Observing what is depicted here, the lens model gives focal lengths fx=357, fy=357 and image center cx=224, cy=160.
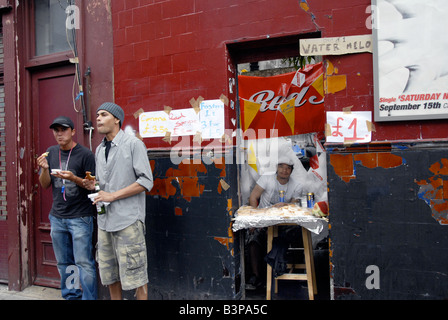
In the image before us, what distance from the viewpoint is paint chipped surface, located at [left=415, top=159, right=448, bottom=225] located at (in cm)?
332

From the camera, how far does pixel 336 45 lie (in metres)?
3.64

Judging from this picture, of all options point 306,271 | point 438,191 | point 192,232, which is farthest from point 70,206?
point 438,191

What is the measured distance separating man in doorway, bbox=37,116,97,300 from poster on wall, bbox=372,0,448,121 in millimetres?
3344

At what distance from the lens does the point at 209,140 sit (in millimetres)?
4172

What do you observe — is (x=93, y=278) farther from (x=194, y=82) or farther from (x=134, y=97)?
(x=194, y=82)

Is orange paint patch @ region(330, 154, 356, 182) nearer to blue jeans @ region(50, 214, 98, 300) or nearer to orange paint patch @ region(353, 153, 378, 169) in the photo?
orange paint patch @ region(353, 153, 378, 169)

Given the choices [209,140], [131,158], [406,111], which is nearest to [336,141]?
[406,111]

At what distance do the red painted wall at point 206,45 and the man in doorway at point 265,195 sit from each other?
1323mm

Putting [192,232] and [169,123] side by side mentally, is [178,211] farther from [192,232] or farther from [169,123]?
[169,123]

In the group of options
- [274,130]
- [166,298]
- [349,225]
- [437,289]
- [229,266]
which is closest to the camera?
[437,289]

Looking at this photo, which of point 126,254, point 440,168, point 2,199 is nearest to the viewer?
point 440,168

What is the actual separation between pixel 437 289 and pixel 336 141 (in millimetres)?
1670

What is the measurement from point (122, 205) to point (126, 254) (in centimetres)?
48

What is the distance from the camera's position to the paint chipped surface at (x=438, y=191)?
332 cm
